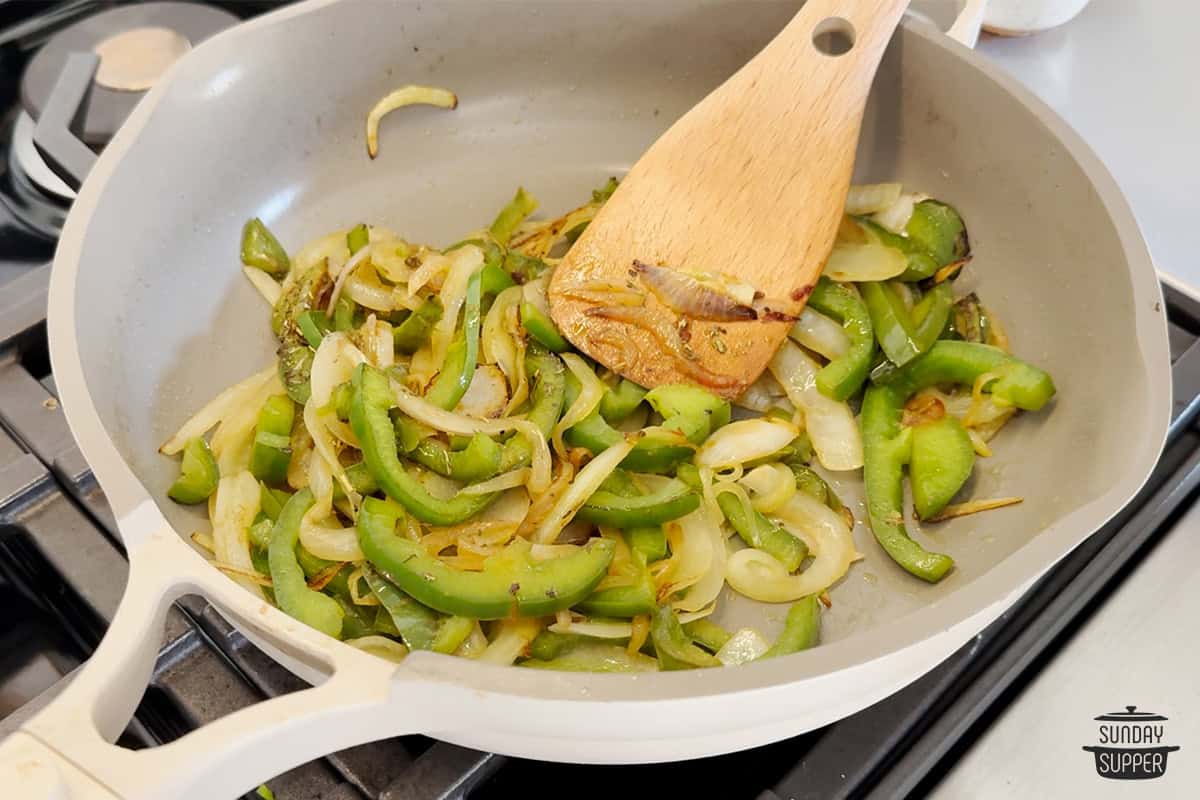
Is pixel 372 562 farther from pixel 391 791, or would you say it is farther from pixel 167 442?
pixel 167 442

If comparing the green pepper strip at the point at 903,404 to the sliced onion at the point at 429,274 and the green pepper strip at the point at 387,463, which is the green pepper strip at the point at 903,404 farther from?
the sliced onion at the point at 429,274

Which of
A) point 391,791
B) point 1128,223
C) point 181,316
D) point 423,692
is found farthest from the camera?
point 181,316

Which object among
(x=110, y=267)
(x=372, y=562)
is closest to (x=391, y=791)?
(x=372, y=562)

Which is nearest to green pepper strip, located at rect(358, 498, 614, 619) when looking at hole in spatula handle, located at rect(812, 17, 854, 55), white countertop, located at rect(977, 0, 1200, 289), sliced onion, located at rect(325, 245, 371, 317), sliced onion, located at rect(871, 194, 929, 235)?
sliced onion, located at rect(325, 245, 371, 317)

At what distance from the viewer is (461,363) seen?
1.08 meters

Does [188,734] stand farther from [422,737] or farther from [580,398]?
[580,398]

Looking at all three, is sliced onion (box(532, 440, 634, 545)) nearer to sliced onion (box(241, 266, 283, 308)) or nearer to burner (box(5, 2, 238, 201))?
sliced onion (box(241, 266, 283, 308))

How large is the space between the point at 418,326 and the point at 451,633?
0.40m

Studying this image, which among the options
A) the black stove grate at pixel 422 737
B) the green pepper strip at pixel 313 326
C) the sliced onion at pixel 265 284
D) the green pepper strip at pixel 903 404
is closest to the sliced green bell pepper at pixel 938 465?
the green pepper strip at pixel 903 404

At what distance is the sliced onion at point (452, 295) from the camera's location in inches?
44.4

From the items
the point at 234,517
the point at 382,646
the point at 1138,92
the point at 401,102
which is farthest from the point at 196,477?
the point at 1138,92

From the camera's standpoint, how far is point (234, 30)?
4.04ft

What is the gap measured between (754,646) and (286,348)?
2.04ft

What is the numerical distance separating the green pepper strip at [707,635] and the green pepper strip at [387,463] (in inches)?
9.5
